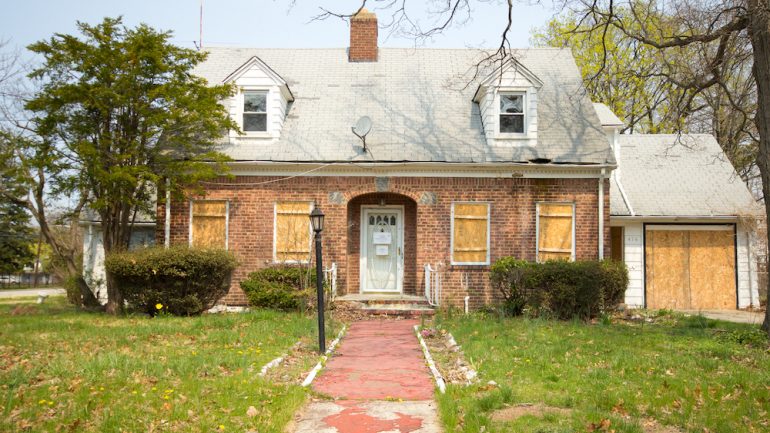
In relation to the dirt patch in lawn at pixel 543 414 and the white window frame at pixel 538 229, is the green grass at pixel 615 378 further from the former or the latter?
the white window frame at pixel 538 229

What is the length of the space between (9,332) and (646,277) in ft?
50.9

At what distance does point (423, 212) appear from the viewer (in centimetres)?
1636

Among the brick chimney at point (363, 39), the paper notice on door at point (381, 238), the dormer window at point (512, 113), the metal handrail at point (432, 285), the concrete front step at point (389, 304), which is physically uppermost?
the brick chimney at point (363, 39)

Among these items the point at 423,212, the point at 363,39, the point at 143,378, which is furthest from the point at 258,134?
the point at 143,378

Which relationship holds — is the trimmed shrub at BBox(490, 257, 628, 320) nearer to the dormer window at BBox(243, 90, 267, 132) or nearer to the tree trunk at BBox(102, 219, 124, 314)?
the dormer window at BBox(243, 90, 267, 132)

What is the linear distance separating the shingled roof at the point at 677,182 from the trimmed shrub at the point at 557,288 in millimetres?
4969

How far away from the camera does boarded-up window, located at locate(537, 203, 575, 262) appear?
16.4 m

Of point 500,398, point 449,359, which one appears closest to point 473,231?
point 449,359

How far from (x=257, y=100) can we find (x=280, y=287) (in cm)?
Answer: 543

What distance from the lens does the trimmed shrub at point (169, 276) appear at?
42.9 feet

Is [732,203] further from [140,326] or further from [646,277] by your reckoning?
[140,326]

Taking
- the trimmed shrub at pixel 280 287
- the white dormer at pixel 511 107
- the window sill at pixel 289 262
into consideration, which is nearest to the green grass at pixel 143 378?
the trimmed shrub at pixel 280 287

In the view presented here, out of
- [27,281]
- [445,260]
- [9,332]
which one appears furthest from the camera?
[27,281]

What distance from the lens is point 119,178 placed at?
1317cm
